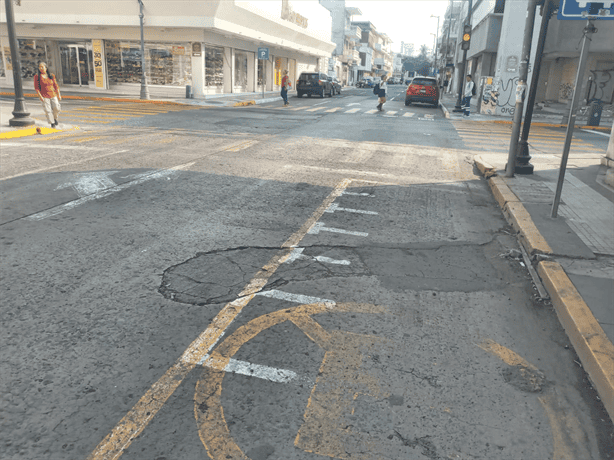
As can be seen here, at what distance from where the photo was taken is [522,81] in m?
8.60

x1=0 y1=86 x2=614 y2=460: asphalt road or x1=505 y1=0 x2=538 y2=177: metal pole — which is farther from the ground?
x1=505 y1=0 x2=538 y2=177: metal pole

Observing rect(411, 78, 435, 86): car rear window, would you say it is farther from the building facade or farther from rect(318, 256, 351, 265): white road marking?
rect(318, 256, 351, 265): white road marking

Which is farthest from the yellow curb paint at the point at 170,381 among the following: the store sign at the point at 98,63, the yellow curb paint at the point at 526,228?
the store sign at the point at 98,63

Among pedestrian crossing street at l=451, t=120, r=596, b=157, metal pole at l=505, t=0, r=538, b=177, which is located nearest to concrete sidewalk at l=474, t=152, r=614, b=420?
metal pole at l=505, t=0, r=538, b=177

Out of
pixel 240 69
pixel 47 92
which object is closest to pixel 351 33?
pixel 240 69

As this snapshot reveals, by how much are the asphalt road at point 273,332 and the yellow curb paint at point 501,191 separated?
0.26 metres

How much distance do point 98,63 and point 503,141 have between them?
27.6 metres

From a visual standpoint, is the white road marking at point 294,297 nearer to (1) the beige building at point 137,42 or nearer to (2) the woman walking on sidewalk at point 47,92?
(2) the woman walking on sidewalk at point 47,92

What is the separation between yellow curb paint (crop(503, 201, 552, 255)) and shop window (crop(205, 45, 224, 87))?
1122 inches

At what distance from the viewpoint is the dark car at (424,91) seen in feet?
101

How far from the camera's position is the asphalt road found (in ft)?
8.77

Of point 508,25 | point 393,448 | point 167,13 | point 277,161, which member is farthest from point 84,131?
point 508,25

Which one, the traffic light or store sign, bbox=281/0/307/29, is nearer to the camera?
the traffic light

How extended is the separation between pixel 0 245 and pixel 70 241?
2.12ft
